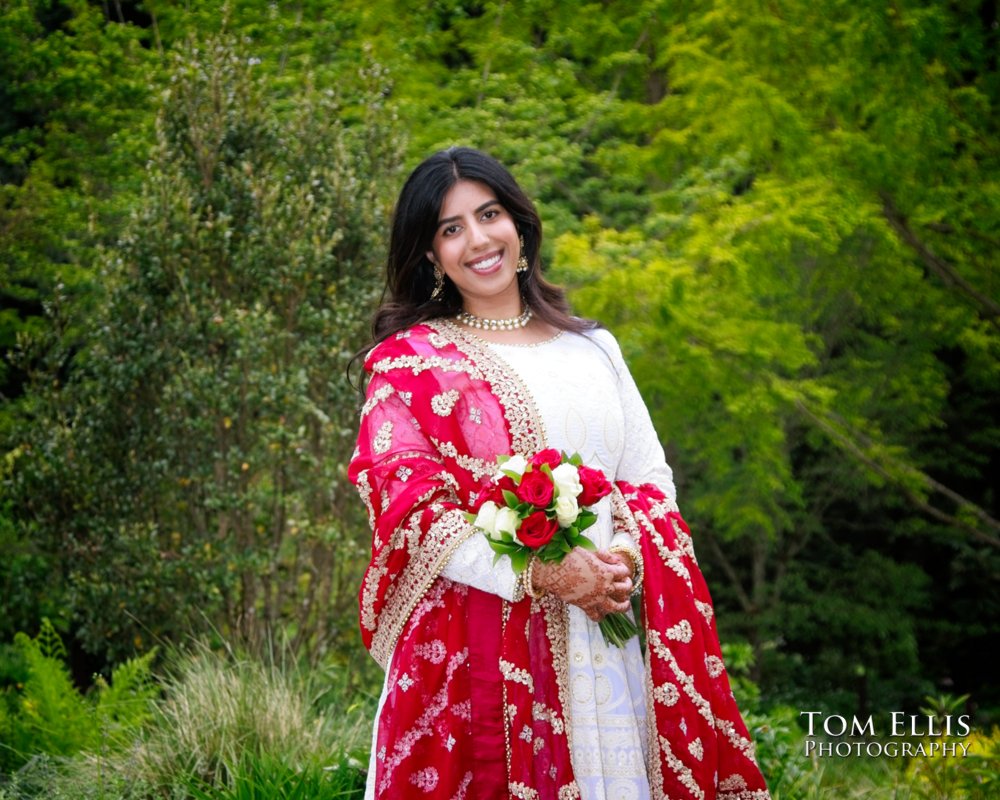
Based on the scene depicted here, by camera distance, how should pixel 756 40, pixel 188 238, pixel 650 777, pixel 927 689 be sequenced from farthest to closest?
pixel 927 689, pixel 756 40, pixel 188 238, pixel 650 777

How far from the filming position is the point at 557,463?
2.11 m

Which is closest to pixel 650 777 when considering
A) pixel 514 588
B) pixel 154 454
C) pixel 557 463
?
pixel 514 588

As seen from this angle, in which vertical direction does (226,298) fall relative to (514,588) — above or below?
above

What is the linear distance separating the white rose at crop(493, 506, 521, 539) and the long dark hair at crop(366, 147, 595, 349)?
67cm

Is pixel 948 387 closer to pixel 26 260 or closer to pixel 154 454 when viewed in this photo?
pixel 154 454

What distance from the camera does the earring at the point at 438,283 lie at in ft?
8.43

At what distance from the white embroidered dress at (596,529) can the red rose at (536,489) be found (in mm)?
208

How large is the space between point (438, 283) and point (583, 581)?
0.85m

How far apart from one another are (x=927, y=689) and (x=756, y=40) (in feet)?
18.1

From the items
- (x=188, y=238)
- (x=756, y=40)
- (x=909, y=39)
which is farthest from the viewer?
(x=756, y=40)

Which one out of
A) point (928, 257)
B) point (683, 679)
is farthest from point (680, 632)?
point (928, 257)

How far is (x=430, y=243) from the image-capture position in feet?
8.25

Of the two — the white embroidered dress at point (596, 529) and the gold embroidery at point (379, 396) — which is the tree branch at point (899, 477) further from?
the gold embroidery at point (379, 396)

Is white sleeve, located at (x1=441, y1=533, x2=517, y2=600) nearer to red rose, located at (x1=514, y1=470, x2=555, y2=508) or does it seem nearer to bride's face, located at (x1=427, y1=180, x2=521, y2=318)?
red rose, located at (x1=514, y1=470, x2=555, y2=508)
